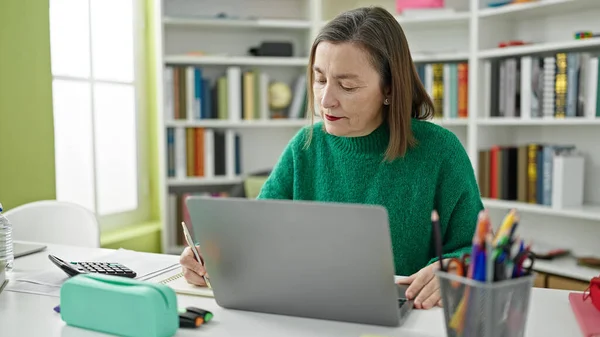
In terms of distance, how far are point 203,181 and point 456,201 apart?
205 centimetres

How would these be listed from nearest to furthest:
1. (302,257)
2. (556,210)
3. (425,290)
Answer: (302,257)
(425,290)
(556,210)

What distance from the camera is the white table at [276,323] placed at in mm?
1029

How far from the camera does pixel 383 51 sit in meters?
1.50

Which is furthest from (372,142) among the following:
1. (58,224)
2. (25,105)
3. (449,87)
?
(449,87)

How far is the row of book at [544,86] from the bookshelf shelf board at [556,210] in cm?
42

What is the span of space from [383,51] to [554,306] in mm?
695

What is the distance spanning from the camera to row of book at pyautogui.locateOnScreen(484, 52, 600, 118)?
8.90ft

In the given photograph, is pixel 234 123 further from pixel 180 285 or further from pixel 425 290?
pixel 425 290

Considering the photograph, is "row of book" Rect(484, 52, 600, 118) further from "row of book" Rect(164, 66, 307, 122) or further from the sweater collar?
the sweater collar

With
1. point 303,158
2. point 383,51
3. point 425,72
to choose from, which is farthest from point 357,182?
point 425,72

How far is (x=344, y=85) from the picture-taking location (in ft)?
4.84

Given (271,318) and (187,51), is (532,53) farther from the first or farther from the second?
(271,318)

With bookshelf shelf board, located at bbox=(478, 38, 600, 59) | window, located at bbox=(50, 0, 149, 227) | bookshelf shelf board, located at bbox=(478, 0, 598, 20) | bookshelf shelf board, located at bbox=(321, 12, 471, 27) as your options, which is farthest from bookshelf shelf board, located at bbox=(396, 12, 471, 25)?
window, located at bbox=(50, 0, 149, 227)

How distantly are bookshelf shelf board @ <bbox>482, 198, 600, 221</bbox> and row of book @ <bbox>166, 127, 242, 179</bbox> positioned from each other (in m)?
1.37
